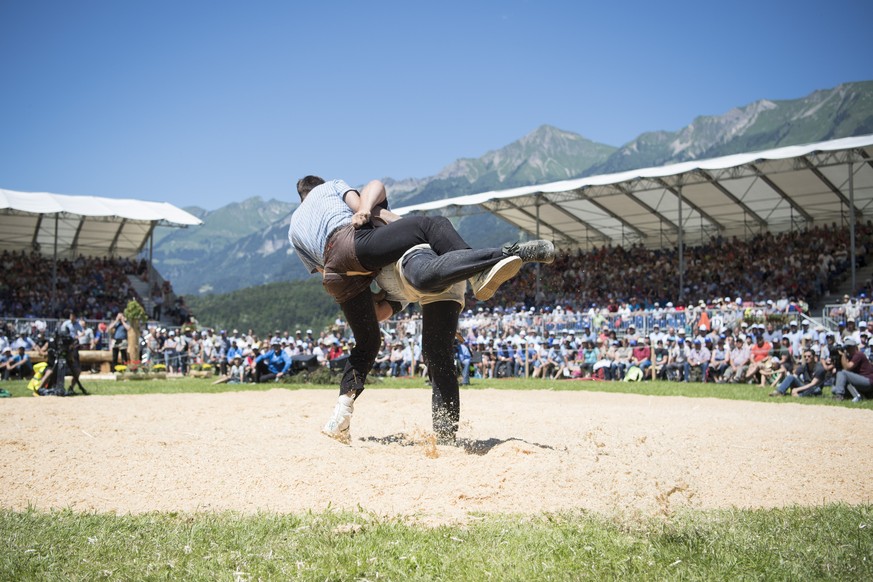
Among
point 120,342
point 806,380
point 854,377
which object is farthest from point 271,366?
point 854,377

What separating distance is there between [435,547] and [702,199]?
3204 cm

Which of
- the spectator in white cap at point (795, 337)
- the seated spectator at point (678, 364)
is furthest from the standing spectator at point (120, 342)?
the spectator in white cap at point (795, 337)

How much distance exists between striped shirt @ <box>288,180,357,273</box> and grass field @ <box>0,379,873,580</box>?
1962 mm

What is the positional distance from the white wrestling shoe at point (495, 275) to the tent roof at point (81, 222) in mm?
31589

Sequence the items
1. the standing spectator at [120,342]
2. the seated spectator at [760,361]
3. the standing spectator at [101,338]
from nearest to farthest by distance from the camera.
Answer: the seated spectator at [760,361] → the standing spectator at [120,342] → the standing spectator at [101,338]

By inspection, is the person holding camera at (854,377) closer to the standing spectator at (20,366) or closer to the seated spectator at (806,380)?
the seated spectator at (806,380)

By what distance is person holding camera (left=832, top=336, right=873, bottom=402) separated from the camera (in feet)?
37.6

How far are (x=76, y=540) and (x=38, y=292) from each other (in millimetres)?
35588

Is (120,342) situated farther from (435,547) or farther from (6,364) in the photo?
(435,547)

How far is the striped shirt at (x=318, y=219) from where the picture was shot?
15.6ft

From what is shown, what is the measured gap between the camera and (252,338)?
77.8 ft

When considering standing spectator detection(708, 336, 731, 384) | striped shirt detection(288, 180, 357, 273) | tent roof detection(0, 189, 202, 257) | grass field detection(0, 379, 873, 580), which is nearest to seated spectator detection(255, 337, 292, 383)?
standing spectator detection(708, 336, 731, 384)

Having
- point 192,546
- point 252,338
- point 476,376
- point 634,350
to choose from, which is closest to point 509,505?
point 192,546

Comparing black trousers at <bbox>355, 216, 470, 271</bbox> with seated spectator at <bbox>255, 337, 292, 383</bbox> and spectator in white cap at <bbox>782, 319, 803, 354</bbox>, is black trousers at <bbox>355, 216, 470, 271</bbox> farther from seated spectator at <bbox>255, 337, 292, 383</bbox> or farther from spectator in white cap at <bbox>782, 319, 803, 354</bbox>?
spectator in white cap at <bbox>782, 319, 803, 354</bbox>
